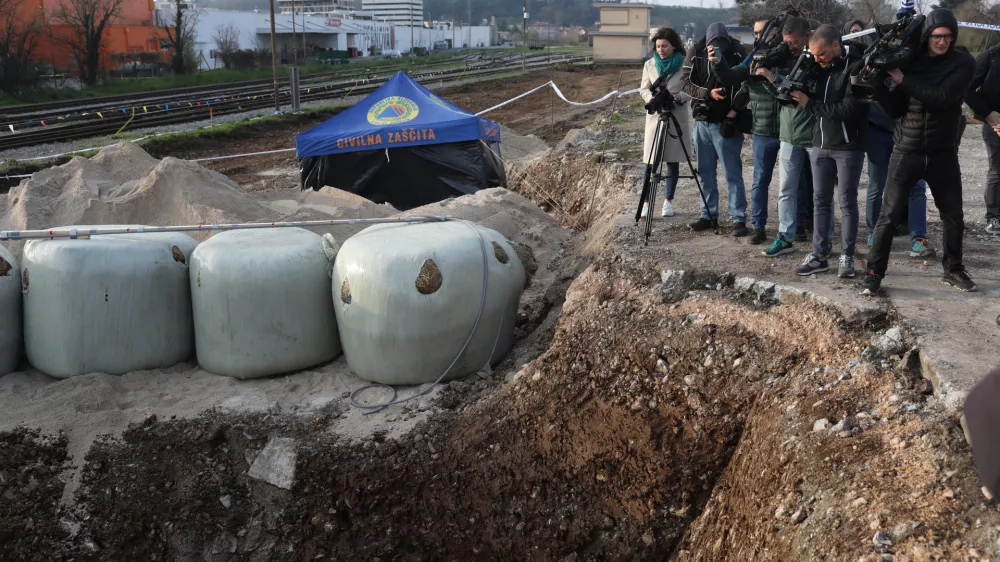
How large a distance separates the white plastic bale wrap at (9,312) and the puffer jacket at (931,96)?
5842mm

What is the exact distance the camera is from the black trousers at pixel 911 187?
486 centimetres

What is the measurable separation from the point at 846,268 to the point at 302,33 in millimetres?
56193

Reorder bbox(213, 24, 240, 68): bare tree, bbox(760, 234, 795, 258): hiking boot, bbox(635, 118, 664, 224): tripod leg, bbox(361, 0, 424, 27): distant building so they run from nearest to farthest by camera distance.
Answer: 1. bbox(760, 234, 795, 258): hiking boot
2. bbox(635, 118, 664, 224): tripod leg
3. bbox(213, 24, 240, 68): bare tree
4. bbox(361, 0, 424, 27): distant building

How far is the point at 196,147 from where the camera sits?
17.8 m

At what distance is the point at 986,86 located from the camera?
21.1ft

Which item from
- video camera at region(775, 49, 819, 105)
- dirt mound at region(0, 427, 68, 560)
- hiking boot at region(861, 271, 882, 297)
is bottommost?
dirt mound at region(0, 427, 68, 560)

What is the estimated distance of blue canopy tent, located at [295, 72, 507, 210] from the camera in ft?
36.1

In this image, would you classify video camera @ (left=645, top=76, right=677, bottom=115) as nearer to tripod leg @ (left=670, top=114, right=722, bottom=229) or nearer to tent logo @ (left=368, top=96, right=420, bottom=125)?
tripod leg @ (left=670, top=114, right=722, bottom=229)

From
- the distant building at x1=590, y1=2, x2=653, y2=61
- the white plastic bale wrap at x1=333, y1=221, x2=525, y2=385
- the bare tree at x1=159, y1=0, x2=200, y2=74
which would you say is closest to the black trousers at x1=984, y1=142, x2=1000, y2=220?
the white plastic bale wrap at x1=333, y1=221, x2=525, y2=385

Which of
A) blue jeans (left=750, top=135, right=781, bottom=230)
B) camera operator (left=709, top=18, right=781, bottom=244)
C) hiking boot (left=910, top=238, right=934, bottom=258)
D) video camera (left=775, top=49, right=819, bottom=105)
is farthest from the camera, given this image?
blue jeans (left=750, top=135, right=781, bottom=230)

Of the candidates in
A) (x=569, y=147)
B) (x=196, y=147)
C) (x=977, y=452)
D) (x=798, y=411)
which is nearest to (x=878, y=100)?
(x=798, y=411)

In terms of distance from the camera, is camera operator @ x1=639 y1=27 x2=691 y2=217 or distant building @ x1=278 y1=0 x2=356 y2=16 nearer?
camera operator @ x1=639 y1=27 x2=691 y2=217

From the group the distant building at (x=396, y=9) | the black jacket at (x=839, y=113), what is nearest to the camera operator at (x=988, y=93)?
the black jacket at (x=839, y=113)

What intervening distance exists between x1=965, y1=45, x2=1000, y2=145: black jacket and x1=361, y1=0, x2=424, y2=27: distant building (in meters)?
100
